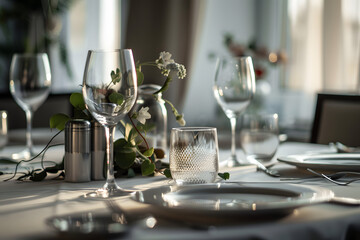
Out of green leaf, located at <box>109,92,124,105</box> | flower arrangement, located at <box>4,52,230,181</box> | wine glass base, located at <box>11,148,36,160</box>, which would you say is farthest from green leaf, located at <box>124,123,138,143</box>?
wine glass base, located at <box>11,148,36,160</box>

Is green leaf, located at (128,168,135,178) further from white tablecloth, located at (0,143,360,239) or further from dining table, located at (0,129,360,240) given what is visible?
dining table, located at (0,129,360,240)

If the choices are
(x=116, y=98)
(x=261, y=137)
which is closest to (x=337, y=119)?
(x=261, y=137)

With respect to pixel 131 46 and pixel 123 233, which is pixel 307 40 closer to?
pixel 131 46

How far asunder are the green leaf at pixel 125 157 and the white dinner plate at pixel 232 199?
0.74 ft

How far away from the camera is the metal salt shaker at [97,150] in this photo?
1.06 metres

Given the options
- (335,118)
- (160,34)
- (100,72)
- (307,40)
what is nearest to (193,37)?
(160,34)

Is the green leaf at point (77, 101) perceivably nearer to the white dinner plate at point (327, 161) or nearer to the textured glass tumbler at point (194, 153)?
the textured glass tumbler at point (194, 153)

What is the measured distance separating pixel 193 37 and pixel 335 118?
8.07 feet

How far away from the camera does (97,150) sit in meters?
1.06

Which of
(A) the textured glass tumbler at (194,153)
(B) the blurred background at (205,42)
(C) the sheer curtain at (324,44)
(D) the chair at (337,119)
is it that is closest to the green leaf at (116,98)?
(A) the textured glass tumbler at (194,153)

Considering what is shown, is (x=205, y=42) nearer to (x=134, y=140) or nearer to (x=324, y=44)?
(x=324, y=44)

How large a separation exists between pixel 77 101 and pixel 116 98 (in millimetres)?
247

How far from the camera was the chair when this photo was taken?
1982mm

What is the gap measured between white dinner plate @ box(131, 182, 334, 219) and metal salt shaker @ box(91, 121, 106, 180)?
0.78 feet
